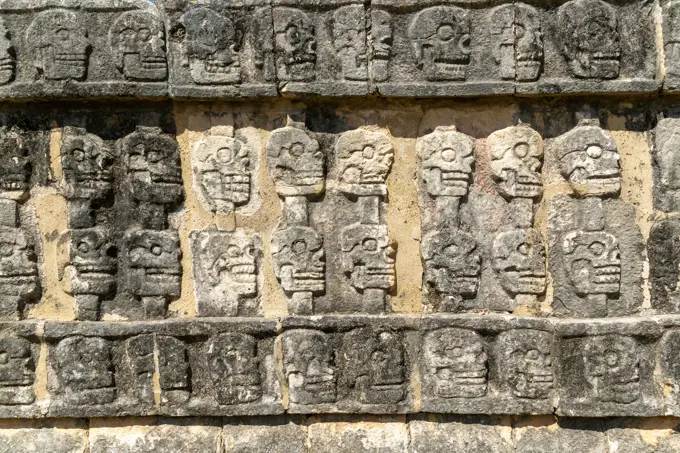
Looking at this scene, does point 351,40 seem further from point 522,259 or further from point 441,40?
point 522,259

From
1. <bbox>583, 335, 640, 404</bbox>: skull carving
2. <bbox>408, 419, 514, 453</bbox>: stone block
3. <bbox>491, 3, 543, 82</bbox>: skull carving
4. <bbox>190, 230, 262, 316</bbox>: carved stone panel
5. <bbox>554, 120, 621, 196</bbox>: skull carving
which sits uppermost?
<bbox>491, 3, 543, 82</bbox>: skull carving

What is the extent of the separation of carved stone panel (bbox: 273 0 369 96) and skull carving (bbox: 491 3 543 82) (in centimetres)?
71

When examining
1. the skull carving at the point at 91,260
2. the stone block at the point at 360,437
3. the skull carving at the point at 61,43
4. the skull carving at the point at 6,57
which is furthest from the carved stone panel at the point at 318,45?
the stone block at the point at 360,437

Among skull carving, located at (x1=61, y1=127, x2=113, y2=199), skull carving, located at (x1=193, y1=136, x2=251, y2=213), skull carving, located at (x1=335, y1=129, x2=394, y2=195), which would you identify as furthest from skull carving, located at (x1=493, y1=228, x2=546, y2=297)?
skull carving, located at (x1=61, y1=127, x2=113, y2=199)

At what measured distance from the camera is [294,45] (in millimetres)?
3592

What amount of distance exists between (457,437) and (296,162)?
5.82ft

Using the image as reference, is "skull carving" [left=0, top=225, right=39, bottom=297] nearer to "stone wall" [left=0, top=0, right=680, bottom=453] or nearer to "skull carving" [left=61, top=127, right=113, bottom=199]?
"stone wall" [left=0, top=0, right=680, bottom=453]

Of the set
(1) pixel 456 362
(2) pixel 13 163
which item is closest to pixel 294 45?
(2) pixel 13 163

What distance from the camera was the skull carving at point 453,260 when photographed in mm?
3693

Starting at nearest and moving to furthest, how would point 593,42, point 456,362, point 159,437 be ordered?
point 593,42 → point 456,362 → point 159,437

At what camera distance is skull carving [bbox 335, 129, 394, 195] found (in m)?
3.72

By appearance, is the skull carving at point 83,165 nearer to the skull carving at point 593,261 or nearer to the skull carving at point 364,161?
the skull carving at point 364,161

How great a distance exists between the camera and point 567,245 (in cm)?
366

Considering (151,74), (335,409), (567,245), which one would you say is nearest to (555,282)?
(567,245)
